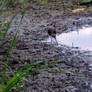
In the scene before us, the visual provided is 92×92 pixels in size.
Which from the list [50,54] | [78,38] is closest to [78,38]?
[78,38]

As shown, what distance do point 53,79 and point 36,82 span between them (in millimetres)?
206

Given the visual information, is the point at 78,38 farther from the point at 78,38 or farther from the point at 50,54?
the point at 50,54

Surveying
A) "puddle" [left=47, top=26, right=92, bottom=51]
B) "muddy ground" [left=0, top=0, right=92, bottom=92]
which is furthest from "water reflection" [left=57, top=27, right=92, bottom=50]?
"muddy ground" [left=0, top=0, right=92, bottom=92]

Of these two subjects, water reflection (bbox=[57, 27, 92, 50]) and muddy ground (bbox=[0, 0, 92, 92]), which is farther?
water reflection (bbox=[57, 27, 92, 50])

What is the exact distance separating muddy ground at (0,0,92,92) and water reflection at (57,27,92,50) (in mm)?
180

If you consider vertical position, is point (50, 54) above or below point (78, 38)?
above

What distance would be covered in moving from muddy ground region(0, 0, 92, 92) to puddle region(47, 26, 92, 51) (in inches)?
6.5

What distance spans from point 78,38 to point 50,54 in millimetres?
959

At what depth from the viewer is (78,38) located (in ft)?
15.8

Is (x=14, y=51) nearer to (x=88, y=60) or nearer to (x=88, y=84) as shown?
(x=88, y=60)

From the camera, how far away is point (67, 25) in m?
5.89

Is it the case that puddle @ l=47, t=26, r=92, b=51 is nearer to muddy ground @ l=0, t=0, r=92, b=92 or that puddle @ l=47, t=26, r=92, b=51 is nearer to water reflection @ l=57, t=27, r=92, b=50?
water reflection @ l=57, t=27, r=92, b=50

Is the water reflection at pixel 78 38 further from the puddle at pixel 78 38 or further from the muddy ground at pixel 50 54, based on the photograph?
the muddy ground at pixel 50 54

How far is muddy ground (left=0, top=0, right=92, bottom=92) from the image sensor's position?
2.96 m
